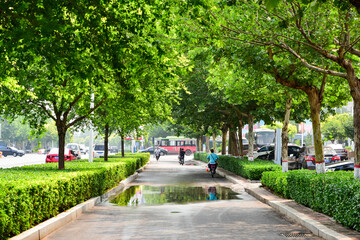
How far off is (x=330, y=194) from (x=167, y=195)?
26.0ft

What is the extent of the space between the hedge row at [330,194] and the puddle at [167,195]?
2913 millimetres

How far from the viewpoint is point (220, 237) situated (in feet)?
28.0

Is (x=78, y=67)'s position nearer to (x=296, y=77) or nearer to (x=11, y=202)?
(x=11, y=202)

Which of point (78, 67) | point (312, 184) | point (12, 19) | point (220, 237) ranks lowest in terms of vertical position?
point (220, 237)

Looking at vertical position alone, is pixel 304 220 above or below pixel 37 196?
below

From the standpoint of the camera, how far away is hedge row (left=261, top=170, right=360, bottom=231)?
8.41 meters

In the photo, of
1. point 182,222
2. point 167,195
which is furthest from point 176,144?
point 182,222

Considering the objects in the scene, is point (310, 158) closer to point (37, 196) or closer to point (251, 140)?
point (251, 140)

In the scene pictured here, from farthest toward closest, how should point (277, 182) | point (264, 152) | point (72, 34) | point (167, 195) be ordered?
point (264, 152) → point (167, 195) → point (277, 182) → point (72, 34)

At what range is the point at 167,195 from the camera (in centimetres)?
1669

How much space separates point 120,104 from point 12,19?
8.36 m

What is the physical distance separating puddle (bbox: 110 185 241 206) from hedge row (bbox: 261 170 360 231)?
2.91 m

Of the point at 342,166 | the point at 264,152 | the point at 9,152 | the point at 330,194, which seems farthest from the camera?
the point at 9,152

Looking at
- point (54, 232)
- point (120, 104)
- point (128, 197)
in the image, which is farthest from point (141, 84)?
point (54, 232)
